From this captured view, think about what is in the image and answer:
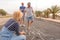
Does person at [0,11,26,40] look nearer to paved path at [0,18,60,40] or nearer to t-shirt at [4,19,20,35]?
t-shirt at [4,19,20,35]

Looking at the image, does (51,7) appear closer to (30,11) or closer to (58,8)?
(58,8)

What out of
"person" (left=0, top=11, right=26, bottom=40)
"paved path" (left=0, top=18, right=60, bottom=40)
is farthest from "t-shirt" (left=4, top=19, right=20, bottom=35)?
"paved path" (left=0, top=18, right=60, bottom=40)

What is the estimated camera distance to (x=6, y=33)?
6781mm

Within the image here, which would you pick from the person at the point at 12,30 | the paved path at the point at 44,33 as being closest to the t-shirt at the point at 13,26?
the person at the point at 12,30

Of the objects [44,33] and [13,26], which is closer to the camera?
[13,26]

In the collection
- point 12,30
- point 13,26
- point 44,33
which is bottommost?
point 44,33

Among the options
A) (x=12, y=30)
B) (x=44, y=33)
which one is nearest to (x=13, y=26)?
Result: (x=12, y=30)

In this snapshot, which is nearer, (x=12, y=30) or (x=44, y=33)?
(x=12, y=30)

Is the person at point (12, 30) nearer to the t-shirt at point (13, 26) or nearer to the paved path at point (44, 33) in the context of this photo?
the t-shirt at point (13, 26)

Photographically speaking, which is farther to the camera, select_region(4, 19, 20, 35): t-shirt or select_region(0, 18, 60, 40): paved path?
select_region(0, 18, 60, 40): paved path

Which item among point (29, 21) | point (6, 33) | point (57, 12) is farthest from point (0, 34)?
point (57, 12)

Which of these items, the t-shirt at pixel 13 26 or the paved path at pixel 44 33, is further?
the paved path at pixel 44 33

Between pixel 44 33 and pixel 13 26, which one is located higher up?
pixel 13 26

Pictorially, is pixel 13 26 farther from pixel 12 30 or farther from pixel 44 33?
pixel 44 33
